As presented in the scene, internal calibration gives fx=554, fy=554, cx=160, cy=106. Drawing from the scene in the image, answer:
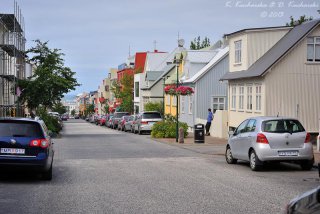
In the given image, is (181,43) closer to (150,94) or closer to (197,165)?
(150,94)

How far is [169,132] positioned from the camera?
112 ft

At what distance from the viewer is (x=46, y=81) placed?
39125 millimetres

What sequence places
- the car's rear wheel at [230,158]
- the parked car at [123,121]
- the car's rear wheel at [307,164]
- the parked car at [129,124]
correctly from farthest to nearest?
the parked car at [123,121]
the parked car at [129,124]
the car's rear wheel at [230,158]
the car's rear wheel at [307,164]

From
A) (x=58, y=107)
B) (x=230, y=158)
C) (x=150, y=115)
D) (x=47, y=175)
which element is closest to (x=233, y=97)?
(x=150, y=115)

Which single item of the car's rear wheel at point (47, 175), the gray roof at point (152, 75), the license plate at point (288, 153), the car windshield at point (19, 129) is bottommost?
the car's rear wheel at point (47, 175)

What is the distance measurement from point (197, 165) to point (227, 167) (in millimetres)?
958

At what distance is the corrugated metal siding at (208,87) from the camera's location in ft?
137

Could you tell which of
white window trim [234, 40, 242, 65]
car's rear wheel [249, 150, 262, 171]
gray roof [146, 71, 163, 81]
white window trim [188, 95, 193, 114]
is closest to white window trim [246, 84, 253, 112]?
white window trim [234, 40, 242, 65]

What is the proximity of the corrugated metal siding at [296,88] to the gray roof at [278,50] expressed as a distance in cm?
41

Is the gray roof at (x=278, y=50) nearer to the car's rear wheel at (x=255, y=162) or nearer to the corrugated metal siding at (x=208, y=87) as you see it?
the corrugated metal siding at (x=208, y=87)

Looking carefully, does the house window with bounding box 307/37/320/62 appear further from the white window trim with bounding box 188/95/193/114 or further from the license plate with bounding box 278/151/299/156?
the white window trim with bounding box 188/95/193/114

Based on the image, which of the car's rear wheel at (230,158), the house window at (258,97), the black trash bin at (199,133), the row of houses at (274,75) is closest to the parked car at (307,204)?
the car's rear wheel at (230,158)

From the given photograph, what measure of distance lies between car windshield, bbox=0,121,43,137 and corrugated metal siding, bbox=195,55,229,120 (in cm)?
2991

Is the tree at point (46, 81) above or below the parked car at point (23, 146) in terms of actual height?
above
